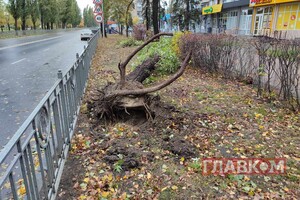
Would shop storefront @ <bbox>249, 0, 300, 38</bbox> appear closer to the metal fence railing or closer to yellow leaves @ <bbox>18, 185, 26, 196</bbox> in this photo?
the metal fence railing

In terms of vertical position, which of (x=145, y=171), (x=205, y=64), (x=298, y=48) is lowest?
(x=145, y=171)

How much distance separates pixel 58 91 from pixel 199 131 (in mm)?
2473

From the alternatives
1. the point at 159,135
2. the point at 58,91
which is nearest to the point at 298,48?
the point at 159,135

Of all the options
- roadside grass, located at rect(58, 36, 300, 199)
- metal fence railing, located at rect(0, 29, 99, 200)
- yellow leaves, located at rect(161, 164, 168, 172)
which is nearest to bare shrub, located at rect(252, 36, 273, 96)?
roadside grass, located at rect(58, 36, 300, 199)

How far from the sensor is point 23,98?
6641 millimetres

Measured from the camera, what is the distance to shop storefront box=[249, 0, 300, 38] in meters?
24.8

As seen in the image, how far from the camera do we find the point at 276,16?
Result: 27.7 meters

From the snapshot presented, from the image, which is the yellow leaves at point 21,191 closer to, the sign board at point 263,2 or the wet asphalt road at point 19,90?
the wet asphalt road at point 19,90

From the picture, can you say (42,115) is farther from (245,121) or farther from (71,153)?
(245,121)

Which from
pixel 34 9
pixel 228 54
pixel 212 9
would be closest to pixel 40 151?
pixel 228 54

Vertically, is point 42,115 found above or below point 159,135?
above

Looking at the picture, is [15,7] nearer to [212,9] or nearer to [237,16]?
[212,9]

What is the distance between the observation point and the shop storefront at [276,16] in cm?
2481

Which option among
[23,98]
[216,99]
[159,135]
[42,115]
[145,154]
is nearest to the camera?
[42,115]
